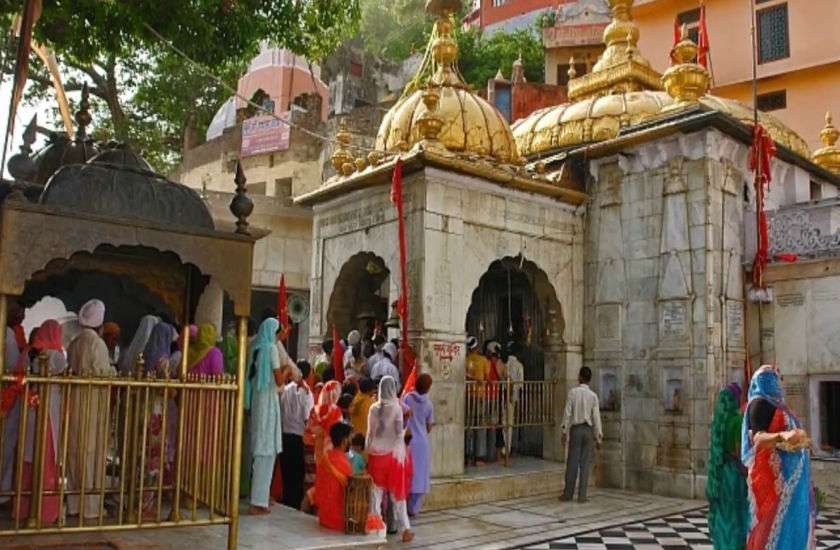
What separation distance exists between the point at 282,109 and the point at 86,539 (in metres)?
27.4

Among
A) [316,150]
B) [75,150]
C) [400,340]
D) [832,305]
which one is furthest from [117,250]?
[316,150]

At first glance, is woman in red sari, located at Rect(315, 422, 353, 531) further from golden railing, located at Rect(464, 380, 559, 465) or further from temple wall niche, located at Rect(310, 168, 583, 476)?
golden railing, located at Rect(464, 380, 559, 465)

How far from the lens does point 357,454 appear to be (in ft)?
23.1

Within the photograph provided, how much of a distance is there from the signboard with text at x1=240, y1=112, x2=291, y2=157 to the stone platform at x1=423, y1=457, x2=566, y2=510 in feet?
61.1

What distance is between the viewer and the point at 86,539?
17.0 feet

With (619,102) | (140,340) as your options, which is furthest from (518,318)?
(140,340)

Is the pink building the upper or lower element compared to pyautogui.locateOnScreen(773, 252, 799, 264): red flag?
upper

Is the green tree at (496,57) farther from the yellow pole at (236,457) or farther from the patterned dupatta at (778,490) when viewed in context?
the yellow pole at (236,457)

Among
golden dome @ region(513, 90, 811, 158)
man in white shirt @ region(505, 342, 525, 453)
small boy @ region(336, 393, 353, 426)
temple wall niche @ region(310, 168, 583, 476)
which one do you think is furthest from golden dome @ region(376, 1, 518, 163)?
small boy @ region(336, 393, 353, 426)

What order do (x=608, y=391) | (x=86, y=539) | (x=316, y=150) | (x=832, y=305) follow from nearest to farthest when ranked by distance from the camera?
(x=86, y=539), (x=832, y=305), (x=608, y=391), (x=316, y=150)

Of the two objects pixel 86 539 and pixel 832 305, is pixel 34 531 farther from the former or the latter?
pixel 832 305

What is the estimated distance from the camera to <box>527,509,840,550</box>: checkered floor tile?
7008 millimetres

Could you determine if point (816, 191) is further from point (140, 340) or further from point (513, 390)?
point (140, 340)

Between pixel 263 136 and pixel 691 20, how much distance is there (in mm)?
15117
